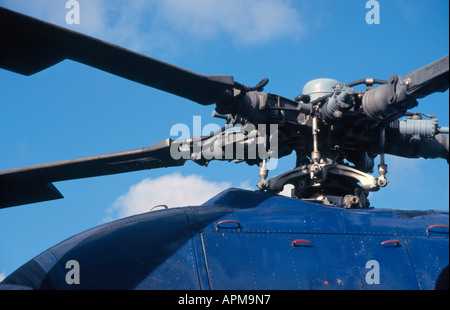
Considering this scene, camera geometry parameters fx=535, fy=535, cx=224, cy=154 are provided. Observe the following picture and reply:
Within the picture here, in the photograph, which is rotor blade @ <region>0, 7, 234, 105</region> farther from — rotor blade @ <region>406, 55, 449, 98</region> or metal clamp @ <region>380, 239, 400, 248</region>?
metal clamp @ <region>380, 239, 400, 248</region>

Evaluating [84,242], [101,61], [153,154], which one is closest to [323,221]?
[153,154]

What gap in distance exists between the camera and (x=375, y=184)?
272 inches

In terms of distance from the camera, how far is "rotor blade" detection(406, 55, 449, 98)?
498 centimetres

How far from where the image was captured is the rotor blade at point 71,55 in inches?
167

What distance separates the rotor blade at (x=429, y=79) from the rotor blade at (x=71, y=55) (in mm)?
2108

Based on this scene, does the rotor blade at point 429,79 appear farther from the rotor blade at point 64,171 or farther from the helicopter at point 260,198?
the rotor blade at point 64,171

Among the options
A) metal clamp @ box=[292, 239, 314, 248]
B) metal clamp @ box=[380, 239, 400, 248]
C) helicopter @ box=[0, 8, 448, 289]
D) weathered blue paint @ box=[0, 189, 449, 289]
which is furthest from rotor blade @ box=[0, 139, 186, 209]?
metal clamp @ box=[380, 239, 400, 248]

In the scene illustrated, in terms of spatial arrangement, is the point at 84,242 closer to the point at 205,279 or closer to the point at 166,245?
the point at 166,245

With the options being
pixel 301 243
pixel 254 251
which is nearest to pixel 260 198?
pixel 301 243

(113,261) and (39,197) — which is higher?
(39,197)

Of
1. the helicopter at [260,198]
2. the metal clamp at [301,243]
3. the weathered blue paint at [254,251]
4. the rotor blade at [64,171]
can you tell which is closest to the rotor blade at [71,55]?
the helicopter at [260,198]
